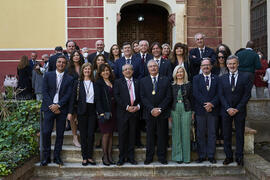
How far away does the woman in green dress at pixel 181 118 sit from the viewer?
571cm

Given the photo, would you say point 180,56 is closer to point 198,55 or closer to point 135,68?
point 198,55

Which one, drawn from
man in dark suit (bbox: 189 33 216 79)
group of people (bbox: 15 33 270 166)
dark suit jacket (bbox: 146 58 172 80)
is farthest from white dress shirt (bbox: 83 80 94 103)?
man in dark suit (bbox: 189 33 216 79)

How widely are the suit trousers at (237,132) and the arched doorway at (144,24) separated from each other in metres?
7.67

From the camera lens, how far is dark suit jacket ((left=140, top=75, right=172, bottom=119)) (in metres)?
5.65

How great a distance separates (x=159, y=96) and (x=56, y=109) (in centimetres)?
174

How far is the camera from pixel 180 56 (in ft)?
20.6

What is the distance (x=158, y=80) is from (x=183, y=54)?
872 millimetres

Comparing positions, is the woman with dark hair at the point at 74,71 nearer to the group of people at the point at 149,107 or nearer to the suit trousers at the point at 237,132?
the group of people at the point at 149,107

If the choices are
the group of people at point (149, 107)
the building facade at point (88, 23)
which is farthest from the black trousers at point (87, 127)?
the building facade at point (88, 23)

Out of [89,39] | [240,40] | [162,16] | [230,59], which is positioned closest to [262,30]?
[240,40]

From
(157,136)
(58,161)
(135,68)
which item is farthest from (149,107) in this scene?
(58,161)

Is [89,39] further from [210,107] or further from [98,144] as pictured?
[210,107]

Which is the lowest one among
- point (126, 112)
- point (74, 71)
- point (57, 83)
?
point (126, 112)

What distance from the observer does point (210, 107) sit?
5.57 meters
